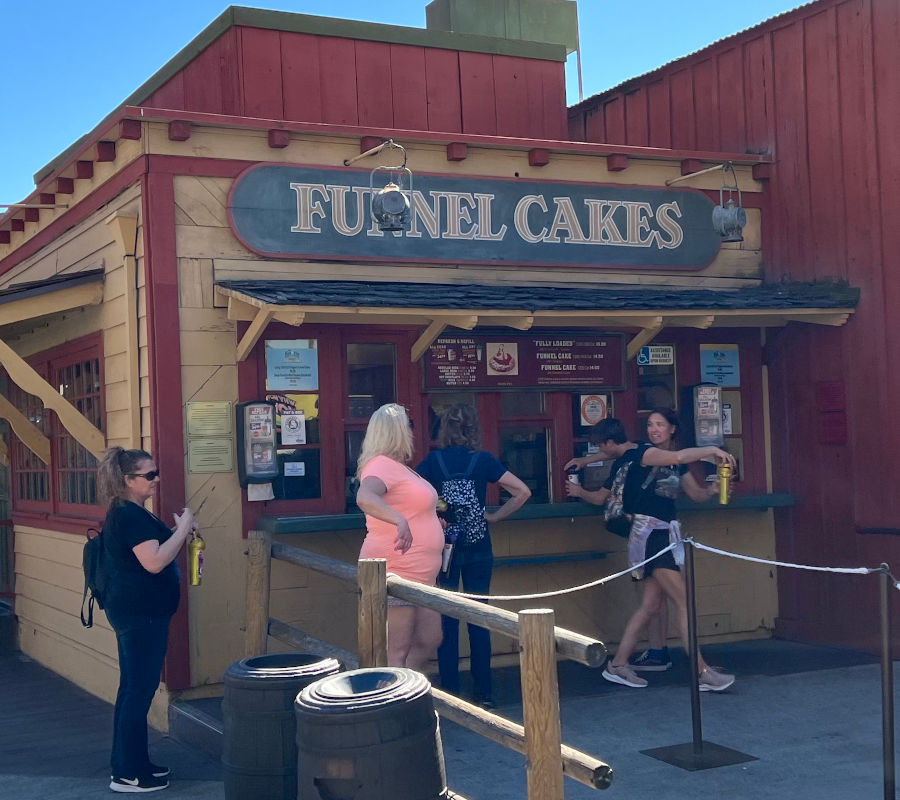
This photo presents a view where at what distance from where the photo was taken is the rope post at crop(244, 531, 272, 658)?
6949mm

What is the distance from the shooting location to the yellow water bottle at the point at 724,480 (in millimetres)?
8125

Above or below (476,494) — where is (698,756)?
below

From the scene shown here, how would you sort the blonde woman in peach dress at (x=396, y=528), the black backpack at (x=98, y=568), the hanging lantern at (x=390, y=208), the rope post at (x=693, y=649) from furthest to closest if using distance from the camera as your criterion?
1. the hanging lantern at (x=390, y=208)
2. the blonde woman in peach dress at (x=396, y=528)
3. the black backpack at (x=98, y=568)
4. the rope post at (x=693, y=649)

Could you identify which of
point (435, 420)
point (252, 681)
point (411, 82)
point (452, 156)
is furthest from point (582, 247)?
point (252, 681)

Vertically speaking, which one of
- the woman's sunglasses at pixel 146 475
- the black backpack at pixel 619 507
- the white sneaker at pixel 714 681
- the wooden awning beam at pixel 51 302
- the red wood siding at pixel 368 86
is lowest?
the white sneaker at pixel 714 681

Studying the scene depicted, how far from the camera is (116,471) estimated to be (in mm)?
6176

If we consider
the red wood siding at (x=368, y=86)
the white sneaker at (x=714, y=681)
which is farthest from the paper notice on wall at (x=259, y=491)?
the red wood siding at (x=368, y=86)

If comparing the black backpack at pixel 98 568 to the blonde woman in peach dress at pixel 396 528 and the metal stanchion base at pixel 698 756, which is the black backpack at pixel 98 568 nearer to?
the blonde woman in peach dress at pixel 396 528

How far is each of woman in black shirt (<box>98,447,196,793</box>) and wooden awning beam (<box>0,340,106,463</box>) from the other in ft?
5.90

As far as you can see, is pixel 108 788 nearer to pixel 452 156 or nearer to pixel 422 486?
pixel 422 486

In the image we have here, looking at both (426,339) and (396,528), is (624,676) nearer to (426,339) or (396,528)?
(396,528)

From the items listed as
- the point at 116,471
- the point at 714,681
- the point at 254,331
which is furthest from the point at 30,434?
the point at 714,681

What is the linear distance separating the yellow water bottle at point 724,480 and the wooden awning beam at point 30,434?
5516 mm

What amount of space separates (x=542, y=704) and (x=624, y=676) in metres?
3.74
